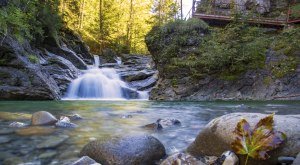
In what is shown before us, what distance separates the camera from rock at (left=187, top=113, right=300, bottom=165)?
10.3 feet

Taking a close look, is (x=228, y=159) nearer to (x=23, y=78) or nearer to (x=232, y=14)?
(x=23, y=78)

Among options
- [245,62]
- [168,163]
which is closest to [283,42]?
[245,62]

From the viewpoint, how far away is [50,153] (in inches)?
163

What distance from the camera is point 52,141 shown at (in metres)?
4.79

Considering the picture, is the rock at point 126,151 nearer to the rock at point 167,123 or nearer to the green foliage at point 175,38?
the rock at point 167,123

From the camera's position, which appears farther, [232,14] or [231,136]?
[232,14]

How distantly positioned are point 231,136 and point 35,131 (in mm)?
3658

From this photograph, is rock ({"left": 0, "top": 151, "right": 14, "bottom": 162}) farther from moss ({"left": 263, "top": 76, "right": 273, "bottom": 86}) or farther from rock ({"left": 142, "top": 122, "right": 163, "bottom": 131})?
moss ({"left": 263, "top": 76, "right": 273, "bottom": 86})

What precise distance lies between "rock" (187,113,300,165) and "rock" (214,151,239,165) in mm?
68

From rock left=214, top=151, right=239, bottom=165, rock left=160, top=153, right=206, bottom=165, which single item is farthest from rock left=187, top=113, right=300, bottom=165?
rock left=160, top=153, right=206, bottom=165

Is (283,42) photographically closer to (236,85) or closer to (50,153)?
(236,85)

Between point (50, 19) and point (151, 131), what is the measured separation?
52.9ft

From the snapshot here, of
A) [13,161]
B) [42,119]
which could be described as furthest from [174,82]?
[13,161]

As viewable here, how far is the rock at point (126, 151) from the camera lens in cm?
362
